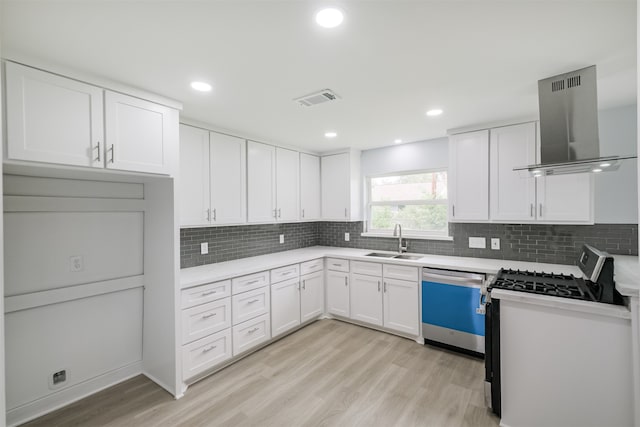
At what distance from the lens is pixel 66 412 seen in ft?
7.13

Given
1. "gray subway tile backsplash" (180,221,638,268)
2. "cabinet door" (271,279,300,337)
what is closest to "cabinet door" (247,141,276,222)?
"gray subway tile backsplash" (180,221,638,268)

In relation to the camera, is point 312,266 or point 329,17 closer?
point 329,17

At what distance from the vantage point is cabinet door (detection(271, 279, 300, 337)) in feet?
10.6

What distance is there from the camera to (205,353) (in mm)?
2568

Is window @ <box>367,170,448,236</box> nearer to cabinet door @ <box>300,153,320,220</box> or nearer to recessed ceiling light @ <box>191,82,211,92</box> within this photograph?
cabinet door @ <box>300,153,320,220</box>

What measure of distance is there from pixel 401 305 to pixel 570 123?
2.30 metres

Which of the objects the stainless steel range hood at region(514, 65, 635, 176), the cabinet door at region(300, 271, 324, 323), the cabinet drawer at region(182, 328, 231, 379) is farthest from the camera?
the cabinet door at region(300, 271, 324, 323)

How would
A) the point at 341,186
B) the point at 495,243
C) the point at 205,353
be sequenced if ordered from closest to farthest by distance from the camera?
1. the point at 205,353
2. the point at 495,243
3. the point at 341,186

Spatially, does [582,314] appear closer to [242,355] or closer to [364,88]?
[364,88]

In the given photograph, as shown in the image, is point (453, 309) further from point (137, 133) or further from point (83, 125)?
point (83, 125)

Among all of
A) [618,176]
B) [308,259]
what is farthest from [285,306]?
[618,176]

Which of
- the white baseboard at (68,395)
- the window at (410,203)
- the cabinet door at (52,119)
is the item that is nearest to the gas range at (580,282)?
the window at (410,203)

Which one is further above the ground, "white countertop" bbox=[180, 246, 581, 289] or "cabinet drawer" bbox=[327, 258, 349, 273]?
"white countertop" bbox=[180, 246, 581, 289]

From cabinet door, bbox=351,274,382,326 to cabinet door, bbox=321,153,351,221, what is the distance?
0.99 m
